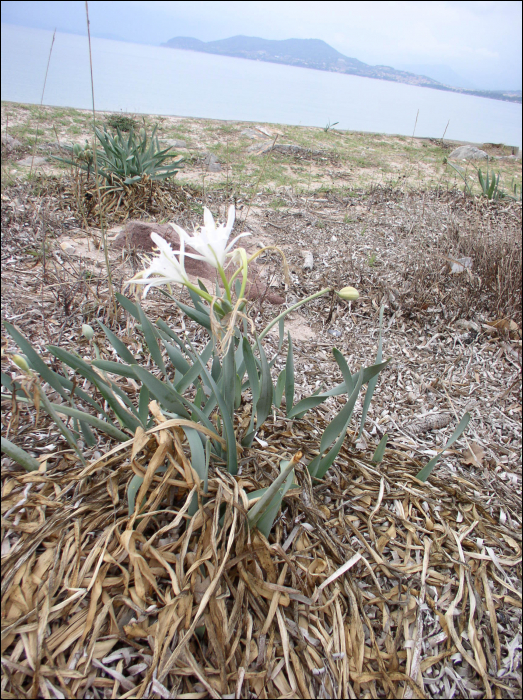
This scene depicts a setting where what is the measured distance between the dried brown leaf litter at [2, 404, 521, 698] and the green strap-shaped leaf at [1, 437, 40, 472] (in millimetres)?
27

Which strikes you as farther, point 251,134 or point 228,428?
point 251,134

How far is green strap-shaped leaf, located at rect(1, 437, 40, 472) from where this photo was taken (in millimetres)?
944

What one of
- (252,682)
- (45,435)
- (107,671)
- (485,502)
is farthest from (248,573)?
(485,502)

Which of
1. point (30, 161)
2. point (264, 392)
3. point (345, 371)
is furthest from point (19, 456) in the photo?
point (30, 161)

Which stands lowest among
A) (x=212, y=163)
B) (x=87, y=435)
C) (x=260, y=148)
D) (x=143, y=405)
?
(x=87, y=435)

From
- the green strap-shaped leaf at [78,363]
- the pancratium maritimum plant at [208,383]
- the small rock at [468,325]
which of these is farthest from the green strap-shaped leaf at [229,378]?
the small rock at [468,325]

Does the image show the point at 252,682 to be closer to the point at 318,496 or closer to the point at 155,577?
the point at 155,577

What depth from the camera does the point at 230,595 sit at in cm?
93

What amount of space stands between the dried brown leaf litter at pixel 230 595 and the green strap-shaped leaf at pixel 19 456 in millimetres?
27

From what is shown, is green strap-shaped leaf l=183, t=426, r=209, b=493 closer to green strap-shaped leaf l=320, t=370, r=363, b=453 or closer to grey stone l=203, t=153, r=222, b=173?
green strap-shaped leaf l=320, t=370, r=363, b=453

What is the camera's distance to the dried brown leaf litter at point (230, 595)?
82 centimetres

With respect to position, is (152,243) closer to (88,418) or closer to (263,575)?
(88,418)

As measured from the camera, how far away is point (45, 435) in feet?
4.11

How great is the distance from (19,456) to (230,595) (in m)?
0.61
